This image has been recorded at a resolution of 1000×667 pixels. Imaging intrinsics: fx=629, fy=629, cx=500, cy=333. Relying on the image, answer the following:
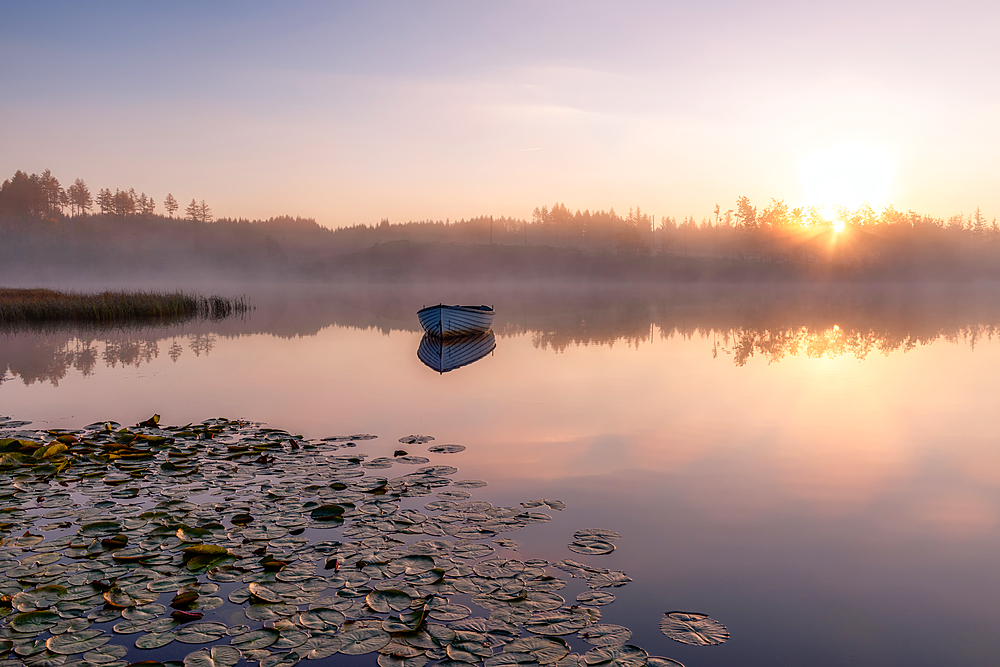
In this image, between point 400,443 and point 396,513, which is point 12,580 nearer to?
point 396,513

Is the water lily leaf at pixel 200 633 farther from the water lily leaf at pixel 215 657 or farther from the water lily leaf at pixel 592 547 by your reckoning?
the water lily leaf at pixel 592 547

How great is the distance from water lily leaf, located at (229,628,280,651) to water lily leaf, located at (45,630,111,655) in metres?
1.12

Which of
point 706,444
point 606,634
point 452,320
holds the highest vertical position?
point 452,320

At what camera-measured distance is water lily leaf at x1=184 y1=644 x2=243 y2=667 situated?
510 cm

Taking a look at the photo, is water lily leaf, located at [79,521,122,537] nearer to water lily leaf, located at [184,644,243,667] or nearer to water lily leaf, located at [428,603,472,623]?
water lily leaf, located at [184,644,243,667]

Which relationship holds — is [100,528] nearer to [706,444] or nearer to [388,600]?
[388,600]

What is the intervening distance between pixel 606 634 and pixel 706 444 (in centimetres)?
844

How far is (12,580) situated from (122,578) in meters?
1.08

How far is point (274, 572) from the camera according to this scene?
6.77 meters

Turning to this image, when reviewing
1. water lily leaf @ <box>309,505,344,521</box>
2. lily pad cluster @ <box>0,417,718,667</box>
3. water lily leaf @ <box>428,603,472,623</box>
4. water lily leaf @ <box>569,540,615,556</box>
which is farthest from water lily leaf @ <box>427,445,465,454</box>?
water lily leaf @ <box>428,603,472,623</box>

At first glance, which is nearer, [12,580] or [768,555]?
[12,580]

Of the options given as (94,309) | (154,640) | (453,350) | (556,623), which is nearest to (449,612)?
(556,623)

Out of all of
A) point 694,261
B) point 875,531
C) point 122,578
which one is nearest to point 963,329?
point 875,531

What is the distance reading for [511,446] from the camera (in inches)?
512
